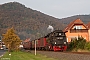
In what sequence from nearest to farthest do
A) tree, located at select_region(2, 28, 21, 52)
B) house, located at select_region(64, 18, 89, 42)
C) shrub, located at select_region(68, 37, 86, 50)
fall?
shrub, located at select_region(68, 37, 86, 50) < tree, located at select_region(2, 28, 21, 52) < house, located at select_region(64, 18, 89, 42)

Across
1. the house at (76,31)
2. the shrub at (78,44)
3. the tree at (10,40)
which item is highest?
the house at (76,31)

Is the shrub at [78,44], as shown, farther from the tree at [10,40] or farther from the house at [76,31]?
the tree at [10,40]

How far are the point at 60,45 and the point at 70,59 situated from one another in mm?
21801

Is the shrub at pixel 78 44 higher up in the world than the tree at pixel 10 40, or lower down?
lower down

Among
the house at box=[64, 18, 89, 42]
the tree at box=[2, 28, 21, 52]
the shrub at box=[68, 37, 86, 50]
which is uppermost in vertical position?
the house at box=[64, 18, 89, 42]

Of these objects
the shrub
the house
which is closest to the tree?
the house

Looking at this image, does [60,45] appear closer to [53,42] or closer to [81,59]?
[53,42]

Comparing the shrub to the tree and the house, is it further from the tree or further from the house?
the tree

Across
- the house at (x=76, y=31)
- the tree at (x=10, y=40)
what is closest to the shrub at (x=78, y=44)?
the house at (x=76, y=31)

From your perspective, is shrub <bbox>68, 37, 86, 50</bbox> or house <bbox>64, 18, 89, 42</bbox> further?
house <bbox>64, 18, 89, 42</bbox>

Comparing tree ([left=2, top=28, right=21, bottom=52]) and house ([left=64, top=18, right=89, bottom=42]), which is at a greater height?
house ([left=64, top=18, right=89, bottom=42])

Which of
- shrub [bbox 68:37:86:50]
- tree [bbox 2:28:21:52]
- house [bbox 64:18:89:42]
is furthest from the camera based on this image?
house [bbox 64:18:89:42]

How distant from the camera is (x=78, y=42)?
45.1 meters

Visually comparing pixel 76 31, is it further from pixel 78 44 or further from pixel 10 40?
pixel 78 44
